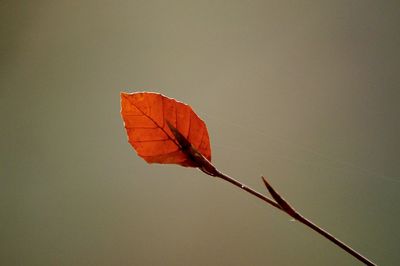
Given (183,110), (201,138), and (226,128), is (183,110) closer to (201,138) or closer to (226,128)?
(201,138)

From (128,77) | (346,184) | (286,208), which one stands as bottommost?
(346,184)

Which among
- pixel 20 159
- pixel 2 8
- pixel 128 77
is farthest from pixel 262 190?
pixel 2 8

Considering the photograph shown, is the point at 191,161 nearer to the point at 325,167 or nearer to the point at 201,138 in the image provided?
the point at 201,138

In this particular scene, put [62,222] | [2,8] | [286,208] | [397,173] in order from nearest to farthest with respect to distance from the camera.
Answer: [286,208]
[397,173]
[62,222]
[2,8]

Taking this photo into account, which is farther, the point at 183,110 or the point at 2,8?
the point at 2,8

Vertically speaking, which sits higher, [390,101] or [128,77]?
[128,77]

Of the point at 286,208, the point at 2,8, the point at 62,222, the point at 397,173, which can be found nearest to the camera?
the point at 286,208

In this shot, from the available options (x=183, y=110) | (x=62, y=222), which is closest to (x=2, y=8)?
(x=62, y=222)
